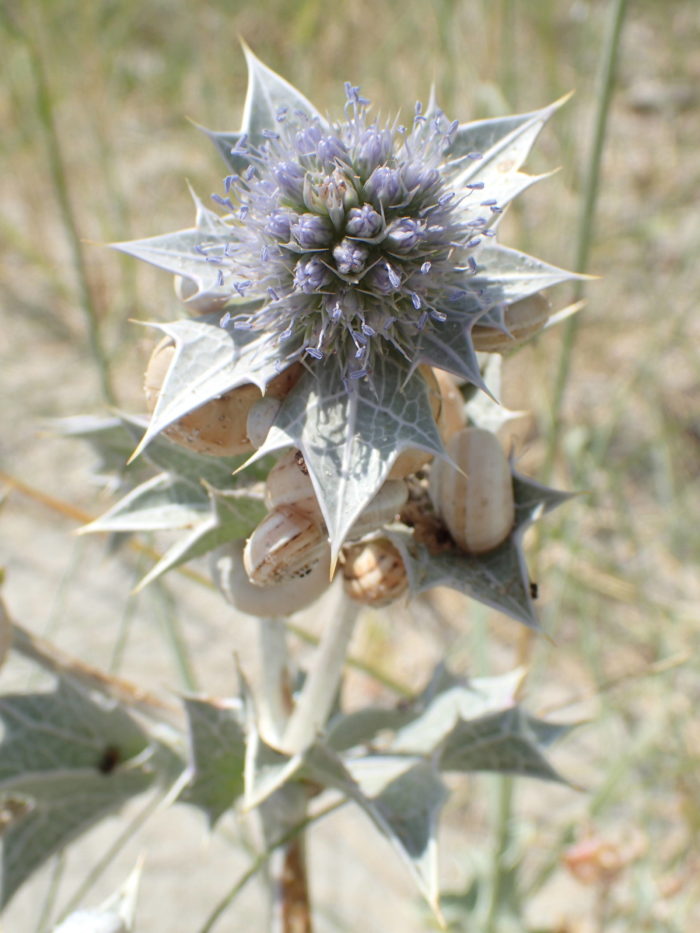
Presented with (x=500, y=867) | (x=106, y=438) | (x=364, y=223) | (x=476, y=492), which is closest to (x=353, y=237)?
(x=364, y=223)

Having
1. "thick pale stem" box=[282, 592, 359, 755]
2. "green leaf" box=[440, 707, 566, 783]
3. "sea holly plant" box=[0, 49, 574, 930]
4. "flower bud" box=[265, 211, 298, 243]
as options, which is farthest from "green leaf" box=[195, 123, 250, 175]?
"green leaf" box=[440, 707, 566, 783]

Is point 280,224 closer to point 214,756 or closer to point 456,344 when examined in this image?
point 456,344

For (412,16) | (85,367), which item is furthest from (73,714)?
(412,16)

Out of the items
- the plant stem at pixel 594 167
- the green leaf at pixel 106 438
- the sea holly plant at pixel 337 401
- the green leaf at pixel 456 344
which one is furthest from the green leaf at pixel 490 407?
the plant stem at pixel 594 167

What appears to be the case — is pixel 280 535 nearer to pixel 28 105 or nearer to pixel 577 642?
pixel 577 642

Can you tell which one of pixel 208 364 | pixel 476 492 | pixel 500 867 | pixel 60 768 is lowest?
pixel 500 867

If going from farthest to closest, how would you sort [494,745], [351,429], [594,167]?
[594,167] < [494,745] < [351,429]
